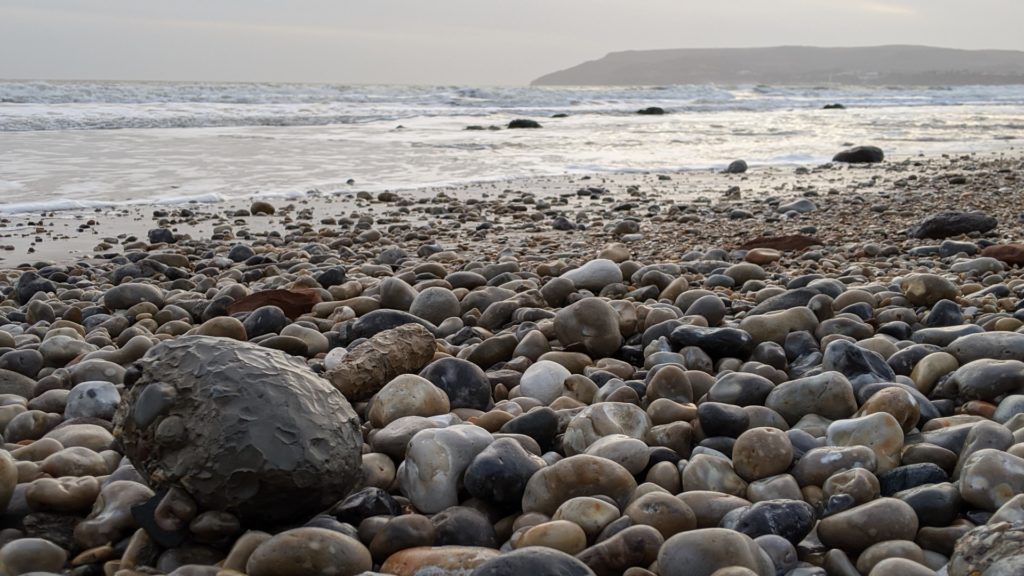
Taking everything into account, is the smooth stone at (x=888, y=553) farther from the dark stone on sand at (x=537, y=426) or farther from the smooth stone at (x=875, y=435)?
the dark stone on sand at (x=537, y=426)

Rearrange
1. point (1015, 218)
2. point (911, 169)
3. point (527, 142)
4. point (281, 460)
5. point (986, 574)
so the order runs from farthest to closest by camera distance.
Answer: point (527, 142) < point (911, 169) < point (1015, 218) < point (281, 460) < point (986, 574)

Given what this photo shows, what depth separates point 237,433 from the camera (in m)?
1.78

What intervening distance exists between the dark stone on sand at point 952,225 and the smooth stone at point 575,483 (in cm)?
425

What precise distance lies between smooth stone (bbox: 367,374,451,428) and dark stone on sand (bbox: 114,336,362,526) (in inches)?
17.5

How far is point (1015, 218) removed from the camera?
19.7 feet

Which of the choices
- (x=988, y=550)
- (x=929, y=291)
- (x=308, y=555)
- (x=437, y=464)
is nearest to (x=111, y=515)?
(x=308, y=555)

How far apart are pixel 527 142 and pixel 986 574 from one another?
45.2ft

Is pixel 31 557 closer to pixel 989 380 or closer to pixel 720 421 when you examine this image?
pixel 720 421

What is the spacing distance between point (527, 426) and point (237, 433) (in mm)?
791

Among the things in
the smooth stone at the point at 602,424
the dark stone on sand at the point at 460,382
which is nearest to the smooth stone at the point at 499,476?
the smooth stone at the point at 602,424

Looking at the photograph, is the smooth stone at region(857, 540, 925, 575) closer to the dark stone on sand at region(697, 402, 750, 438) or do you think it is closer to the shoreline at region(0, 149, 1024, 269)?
the dark stone on sand at region(697, 402, 750, 438)

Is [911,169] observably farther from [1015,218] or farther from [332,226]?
[332,226]

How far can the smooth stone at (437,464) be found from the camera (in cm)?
198

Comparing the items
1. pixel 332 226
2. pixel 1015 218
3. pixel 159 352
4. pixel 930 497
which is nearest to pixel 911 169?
pixel 1015 218
